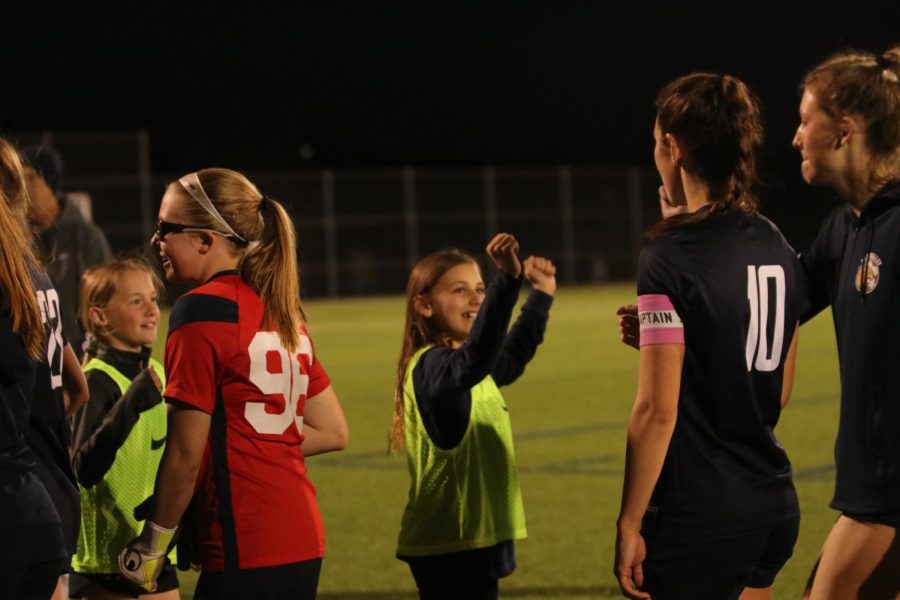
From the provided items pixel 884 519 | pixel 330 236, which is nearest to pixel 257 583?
pixel 884 519

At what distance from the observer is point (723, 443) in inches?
126

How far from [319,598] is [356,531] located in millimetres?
1505

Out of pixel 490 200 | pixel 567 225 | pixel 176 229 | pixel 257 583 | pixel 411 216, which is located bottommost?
pixel 567 225

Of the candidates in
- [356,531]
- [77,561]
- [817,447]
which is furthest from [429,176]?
[77,561]

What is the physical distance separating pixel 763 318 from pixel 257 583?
1.27m

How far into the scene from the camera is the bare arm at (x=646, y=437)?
3100 millimetres

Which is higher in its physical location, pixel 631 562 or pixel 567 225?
pixel 631 562

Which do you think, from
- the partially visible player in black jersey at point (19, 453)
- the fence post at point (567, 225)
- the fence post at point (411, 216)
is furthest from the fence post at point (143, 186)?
the partially visible player in black jersey at point (19, 453)

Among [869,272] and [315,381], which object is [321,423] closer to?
[315,381]

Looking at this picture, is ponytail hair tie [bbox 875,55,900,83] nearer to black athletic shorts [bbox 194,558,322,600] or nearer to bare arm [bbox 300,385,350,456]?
bare arm [bbox 300,385,350,456]

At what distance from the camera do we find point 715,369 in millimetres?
3186

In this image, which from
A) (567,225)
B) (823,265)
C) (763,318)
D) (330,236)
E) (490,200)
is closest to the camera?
(763,318)

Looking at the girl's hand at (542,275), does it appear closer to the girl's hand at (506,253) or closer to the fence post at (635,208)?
the girl's hand at (506,253)

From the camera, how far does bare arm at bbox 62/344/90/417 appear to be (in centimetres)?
412
